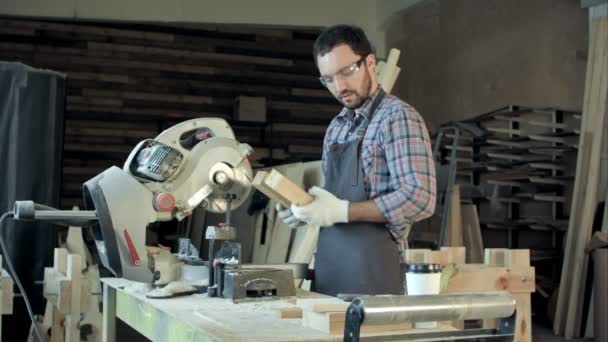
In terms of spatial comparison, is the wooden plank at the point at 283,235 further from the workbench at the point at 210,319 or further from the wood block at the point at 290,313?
the wood block at the point at 290,313

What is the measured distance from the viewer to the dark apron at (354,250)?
2166mm

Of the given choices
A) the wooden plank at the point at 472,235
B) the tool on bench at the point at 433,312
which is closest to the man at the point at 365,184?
the tool on bench at the point at 433,312

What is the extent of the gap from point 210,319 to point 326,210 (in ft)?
2.01

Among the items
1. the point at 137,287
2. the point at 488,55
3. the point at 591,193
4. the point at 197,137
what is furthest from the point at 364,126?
the point at 488,55

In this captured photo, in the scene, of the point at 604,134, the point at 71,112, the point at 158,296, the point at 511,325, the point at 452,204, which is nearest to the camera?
the point at 511,325

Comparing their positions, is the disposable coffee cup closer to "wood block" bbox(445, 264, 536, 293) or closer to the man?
the man

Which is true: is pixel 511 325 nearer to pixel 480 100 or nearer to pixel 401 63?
pixel 480 100

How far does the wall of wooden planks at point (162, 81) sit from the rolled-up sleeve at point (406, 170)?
20.9ft

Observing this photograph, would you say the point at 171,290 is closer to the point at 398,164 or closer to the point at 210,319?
the point at 210,319

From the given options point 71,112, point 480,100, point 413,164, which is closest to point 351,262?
point 413,164

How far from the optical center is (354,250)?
7.21 feet

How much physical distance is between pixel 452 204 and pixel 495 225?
805 millimetres

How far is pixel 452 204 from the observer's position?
656 centimetres

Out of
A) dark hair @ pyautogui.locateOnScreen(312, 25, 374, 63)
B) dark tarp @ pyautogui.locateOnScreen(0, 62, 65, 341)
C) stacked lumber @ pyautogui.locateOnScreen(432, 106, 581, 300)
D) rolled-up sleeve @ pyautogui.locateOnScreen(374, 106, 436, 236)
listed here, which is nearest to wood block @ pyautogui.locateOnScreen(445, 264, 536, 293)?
rolled-up sleeve @ pyautogui.locateOnScreen(374, 106, 436, 236)
